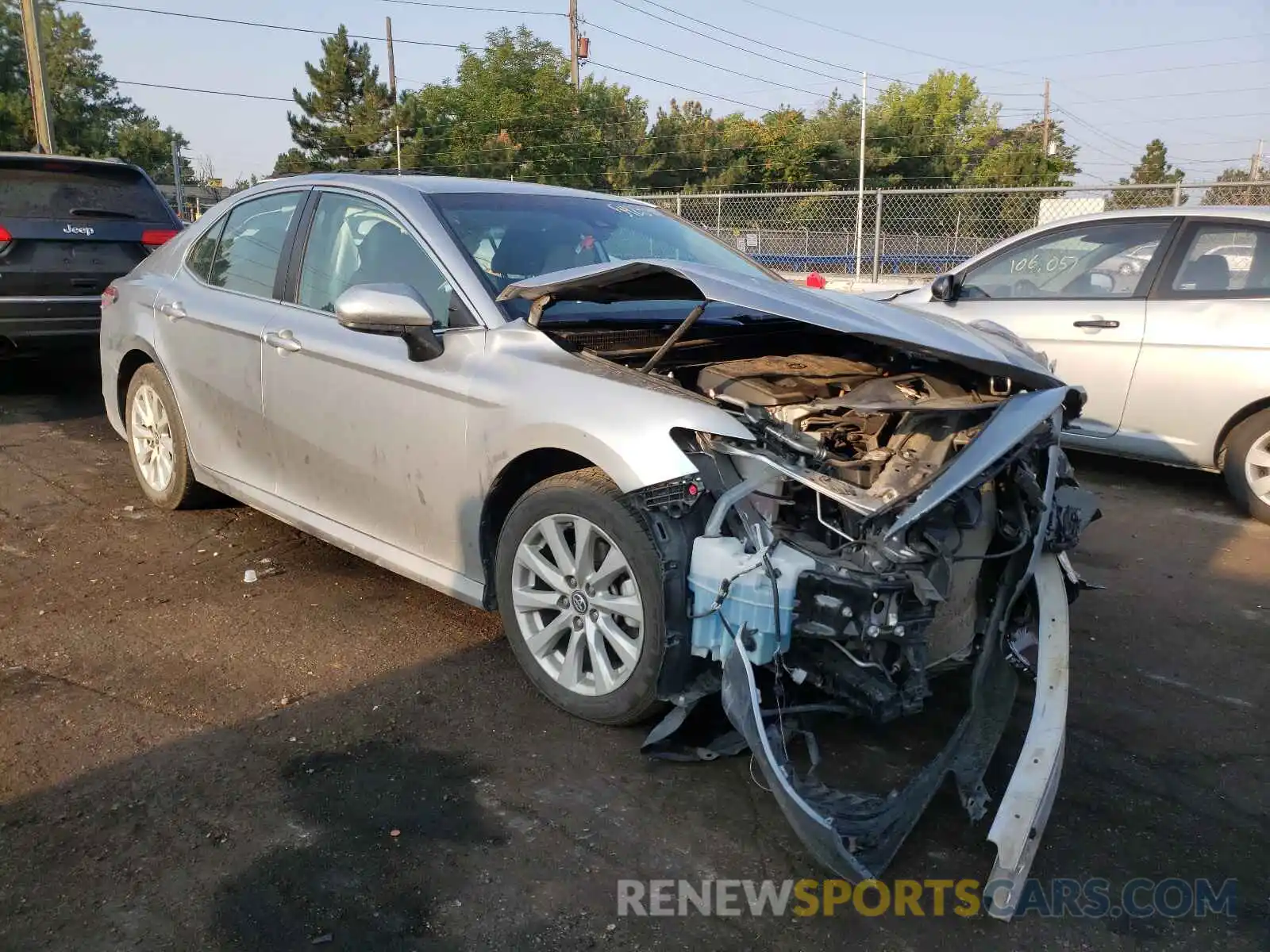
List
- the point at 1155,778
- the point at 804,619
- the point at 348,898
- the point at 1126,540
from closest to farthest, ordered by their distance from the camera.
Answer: the point at 348,898 < the point at 804,619 < the point at 1155,778 < the point at 1126,540

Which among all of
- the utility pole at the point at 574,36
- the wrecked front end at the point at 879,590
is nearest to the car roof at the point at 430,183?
the wrecked front end at the point at 879,590

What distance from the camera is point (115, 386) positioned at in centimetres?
542

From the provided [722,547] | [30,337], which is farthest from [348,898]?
[30,337]

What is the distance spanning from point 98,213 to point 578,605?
6700 mm

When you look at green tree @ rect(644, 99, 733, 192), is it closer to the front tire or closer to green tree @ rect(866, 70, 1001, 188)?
green tree @ rect(866, 70, 1001, 188)

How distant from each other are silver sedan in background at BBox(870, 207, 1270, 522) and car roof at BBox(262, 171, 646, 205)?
2520 mm

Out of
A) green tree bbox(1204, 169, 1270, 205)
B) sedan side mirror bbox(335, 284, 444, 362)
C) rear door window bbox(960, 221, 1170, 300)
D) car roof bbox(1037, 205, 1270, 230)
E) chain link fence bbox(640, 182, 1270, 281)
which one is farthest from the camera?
chain link fence bbox(640, 182, 1270, 281)

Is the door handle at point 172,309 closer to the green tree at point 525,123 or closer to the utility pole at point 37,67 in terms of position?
the utility pole at point 37,67

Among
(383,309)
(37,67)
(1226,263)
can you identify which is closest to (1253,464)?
(1226,263)

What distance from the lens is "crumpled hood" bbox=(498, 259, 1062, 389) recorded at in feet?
9.62

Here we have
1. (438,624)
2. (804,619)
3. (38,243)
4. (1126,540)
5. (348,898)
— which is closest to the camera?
(348,898)

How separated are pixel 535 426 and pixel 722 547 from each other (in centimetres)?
78

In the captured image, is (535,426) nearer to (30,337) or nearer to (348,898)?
(348,898)

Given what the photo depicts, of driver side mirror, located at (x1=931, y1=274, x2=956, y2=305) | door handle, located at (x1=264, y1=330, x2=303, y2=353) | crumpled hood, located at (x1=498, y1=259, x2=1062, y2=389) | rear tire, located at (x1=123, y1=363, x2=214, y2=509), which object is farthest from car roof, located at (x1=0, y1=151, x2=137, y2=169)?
driver side mirror, located at (x1=931, y1=274, x2=956, y2=305)
